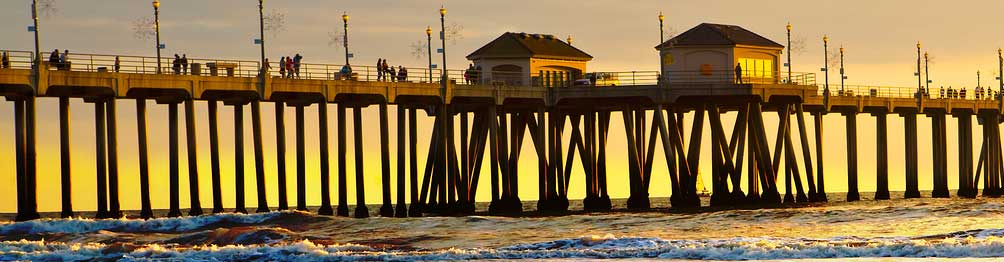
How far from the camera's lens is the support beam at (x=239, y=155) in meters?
74.0

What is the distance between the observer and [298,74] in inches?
2992

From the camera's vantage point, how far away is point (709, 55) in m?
87.5

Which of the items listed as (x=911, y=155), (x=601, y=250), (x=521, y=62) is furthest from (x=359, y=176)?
(x=911, y=155)

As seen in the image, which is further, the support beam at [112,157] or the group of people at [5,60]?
the support beam at [112,157]

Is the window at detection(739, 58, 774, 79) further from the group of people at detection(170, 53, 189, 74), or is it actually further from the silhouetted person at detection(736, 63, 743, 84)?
the group of people at detection(170, 53, 189, 74)

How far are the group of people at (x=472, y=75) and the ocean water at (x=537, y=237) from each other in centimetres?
1624

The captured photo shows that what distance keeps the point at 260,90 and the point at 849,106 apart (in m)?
38.0

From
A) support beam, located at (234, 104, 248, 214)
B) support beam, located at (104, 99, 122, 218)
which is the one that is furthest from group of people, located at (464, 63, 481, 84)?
support beam, located at (104, 99, 122, 218)

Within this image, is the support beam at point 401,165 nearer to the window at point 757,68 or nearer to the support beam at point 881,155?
the window at point 757,68

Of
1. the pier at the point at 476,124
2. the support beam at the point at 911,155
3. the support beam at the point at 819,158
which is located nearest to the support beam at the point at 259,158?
the pier at the point at 476,124

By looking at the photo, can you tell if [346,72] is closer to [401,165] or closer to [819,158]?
[401,165]

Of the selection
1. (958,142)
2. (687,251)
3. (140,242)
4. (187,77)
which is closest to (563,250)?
→ (687,251)

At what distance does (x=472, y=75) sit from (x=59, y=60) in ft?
81.4

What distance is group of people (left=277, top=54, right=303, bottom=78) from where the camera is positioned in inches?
2990
